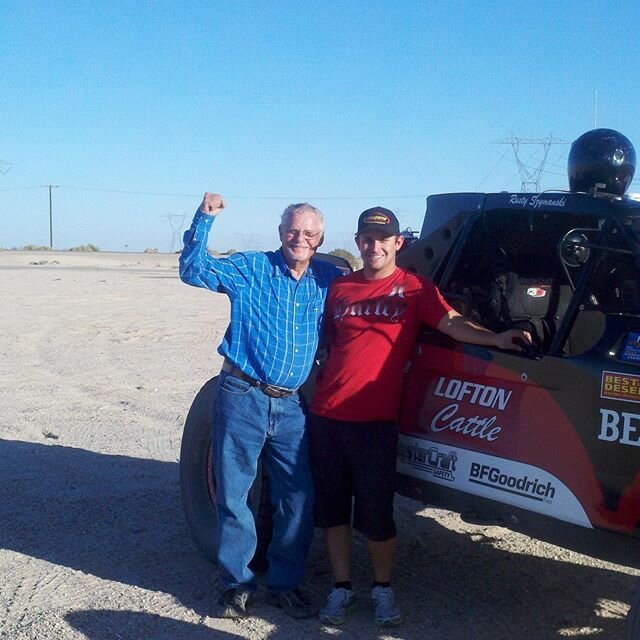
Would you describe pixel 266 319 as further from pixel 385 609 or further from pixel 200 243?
pixel 385 609

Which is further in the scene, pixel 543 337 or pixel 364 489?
pixel 543 337

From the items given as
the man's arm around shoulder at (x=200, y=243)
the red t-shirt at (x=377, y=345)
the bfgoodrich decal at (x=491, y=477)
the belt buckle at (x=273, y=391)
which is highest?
the man's arm around shoulder at (x=200, y=243)

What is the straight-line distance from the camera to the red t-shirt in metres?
4.27

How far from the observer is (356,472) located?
4359 millimetres

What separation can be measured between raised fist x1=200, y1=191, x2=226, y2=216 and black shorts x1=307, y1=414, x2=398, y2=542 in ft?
3.58

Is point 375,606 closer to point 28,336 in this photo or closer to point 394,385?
point 394,385

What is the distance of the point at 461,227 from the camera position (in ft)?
14.8

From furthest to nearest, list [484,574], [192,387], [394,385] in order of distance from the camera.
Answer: [192,387] → [484,574] → [394,385]

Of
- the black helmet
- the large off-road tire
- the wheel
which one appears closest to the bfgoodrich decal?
the wheel

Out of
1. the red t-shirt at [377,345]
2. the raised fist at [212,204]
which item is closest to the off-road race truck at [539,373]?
the red t-shirt at [377,345]

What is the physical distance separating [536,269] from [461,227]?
2.12 feet

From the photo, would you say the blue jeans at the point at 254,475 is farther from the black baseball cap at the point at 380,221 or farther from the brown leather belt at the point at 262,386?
the black baseball cap at the point at 380,221

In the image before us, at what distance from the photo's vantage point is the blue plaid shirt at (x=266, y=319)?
439cm

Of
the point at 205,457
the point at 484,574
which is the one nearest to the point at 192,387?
the point at 205,457
